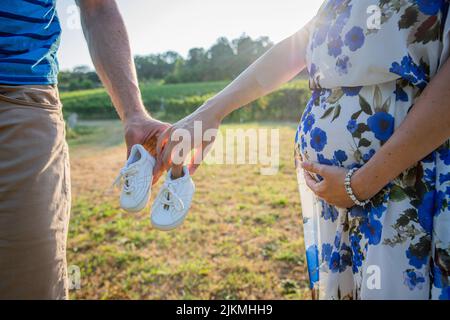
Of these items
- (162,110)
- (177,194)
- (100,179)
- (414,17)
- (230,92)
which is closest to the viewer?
(414,17)

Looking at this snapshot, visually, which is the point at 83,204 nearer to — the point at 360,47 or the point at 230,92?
the point at 230,92

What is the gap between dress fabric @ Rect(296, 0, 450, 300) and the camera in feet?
3.88

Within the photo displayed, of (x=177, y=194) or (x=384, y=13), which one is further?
(x=177, y=194)

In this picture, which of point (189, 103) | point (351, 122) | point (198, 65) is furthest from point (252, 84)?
point (198, 65)

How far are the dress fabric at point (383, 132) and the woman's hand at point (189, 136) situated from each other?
500mm

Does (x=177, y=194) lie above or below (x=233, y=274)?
above

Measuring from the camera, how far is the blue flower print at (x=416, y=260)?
121cm

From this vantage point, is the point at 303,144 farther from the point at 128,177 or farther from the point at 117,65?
the point at 117,65

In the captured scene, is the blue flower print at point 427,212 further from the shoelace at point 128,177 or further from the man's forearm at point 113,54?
the man's forearm at point 113,54

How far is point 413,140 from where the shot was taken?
1.14m

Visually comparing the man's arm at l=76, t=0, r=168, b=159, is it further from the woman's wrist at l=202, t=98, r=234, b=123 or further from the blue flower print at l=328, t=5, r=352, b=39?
the blue flower print at l=328, t=5, r=352, b=39
